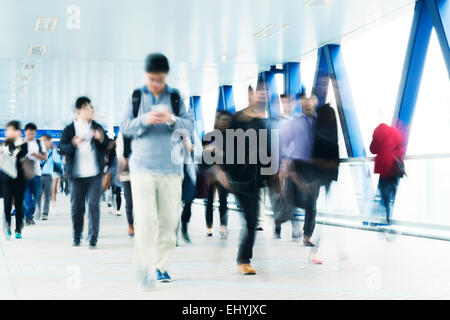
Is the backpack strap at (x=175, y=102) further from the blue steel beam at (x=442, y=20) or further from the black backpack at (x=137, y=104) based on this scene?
the blue steel beam at (x=442, y=20)

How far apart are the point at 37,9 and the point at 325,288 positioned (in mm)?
7199

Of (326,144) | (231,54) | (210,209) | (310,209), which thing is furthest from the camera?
(231,54)

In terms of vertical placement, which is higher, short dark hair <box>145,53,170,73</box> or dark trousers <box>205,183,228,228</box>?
short dark hair <box>145,53,170,73</box>

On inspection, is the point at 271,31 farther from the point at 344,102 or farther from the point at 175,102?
the point at 175,102

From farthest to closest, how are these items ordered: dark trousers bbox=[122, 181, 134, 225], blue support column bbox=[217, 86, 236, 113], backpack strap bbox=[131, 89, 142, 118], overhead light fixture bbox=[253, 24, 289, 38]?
blue support column bbox=[217, 86, 236, 113], overhead light fixture bbox=[253, 24, 289, 38], dark trousers bbox=[122, 181, 134, 225], backpack strap bbox=[131, 89, 142, 118]

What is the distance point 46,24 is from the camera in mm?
A: 10930

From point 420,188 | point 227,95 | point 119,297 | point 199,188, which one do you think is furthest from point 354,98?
point 119,297

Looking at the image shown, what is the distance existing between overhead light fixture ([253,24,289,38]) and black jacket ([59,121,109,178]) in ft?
15.0

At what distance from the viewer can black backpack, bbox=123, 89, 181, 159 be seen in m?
4.82

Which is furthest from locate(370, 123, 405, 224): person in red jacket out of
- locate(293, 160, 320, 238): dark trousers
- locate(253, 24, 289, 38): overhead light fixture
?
locate(253, 24, 289, 38): overhead light fixture

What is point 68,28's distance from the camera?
1121cm

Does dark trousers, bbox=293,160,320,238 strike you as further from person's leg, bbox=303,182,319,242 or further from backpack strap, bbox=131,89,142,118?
backpack strap, bbox=131,89,142,118

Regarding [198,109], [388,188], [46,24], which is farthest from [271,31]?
[198,109]

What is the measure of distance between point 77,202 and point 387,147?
4.26 m
